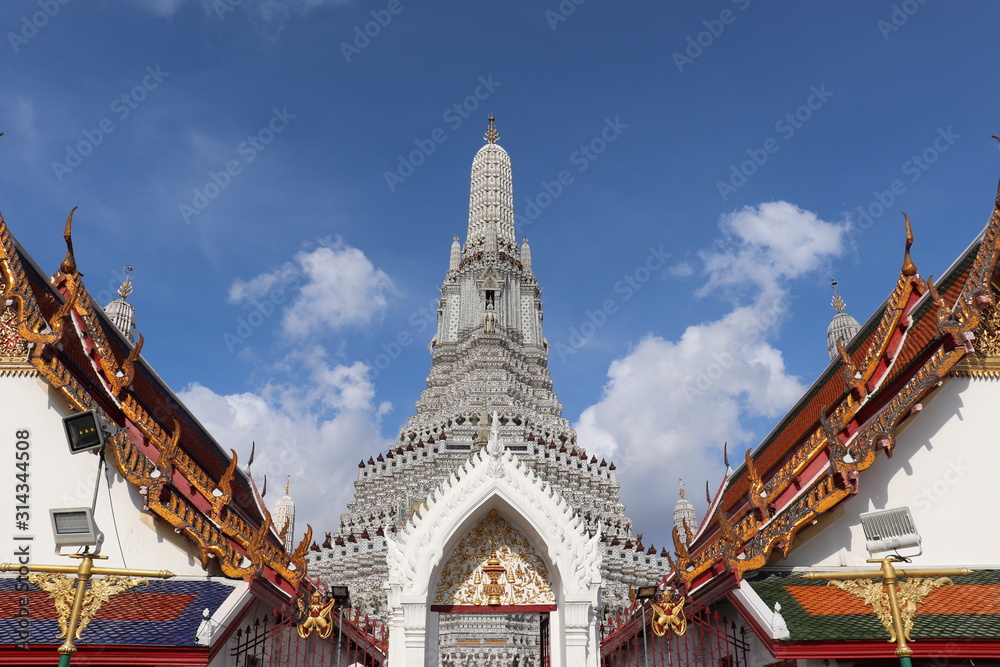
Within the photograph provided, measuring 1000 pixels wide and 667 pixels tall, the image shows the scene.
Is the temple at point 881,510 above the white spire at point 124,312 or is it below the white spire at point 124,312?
below

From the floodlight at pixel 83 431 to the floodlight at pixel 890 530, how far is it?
8733 millimetres

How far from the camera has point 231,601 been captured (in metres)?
8.45

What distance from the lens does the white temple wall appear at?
9352 mm

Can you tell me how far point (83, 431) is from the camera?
324 inches

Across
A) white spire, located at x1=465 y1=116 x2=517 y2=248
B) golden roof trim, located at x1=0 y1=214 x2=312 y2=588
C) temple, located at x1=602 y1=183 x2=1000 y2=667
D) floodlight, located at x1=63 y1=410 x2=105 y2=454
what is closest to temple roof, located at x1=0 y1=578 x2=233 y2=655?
golden roof trim, located at x1=0 y1=214 x2=312 y2=588

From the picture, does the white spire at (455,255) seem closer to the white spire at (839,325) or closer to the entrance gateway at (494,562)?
the white spire at (839,325)

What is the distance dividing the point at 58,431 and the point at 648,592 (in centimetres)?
843

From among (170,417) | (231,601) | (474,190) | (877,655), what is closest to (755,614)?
(877,655)

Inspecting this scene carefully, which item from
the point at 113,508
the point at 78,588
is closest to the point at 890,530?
the point at 78,588

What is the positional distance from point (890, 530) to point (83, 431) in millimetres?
9194

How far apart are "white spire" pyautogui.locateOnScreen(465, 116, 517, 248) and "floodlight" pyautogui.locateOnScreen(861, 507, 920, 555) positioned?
50241mm

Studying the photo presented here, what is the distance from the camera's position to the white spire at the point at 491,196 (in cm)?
5797

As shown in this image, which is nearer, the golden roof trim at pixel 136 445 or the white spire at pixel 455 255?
the golden roof trim at pixel 136 445

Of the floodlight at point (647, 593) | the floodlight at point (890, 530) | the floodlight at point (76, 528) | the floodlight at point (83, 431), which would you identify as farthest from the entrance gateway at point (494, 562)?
the floodlight at point (83, 431)
